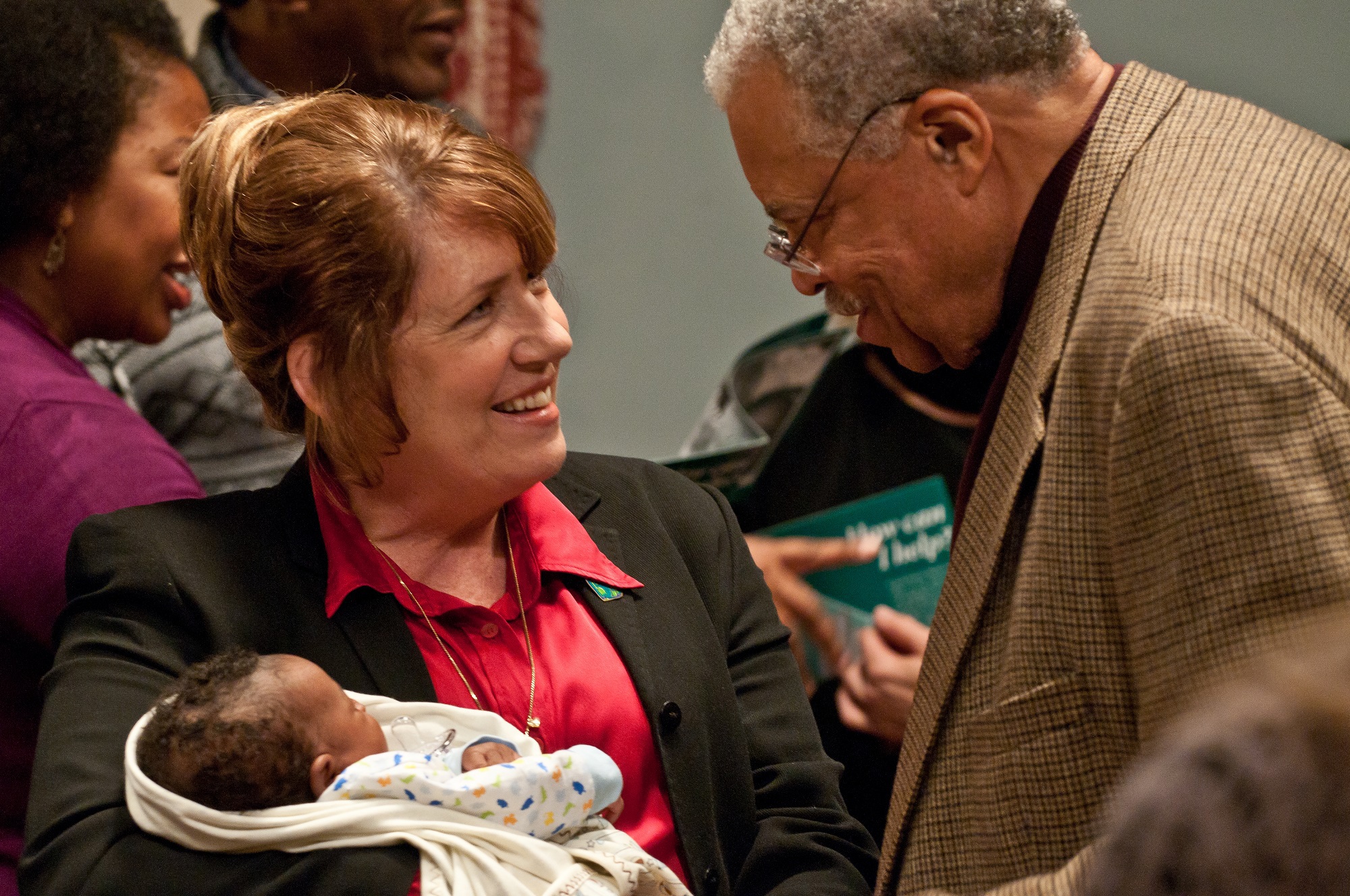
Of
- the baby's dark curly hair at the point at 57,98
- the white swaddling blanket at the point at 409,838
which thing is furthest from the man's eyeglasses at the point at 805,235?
the baby's dark curly hair at the point at 57,98

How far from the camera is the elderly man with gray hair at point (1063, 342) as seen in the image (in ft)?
4.34

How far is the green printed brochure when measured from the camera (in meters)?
2.91

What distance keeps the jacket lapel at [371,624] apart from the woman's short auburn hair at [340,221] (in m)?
0.11

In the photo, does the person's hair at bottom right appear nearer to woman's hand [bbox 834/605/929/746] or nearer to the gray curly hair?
the gray curly hair

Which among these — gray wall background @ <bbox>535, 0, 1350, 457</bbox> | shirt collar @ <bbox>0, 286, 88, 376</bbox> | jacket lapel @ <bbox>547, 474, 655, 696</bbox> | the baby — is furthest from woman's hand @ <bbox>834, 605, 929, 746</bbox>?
gray wall background @ <bbox>535, 0, 1350, 457</bbox>

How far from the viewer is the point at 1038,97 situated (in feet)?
5.74

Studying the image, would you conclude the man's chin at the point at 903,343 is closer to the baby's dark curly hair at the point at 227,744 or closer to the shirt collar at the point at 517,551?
the shirt collar at the point at 517,551

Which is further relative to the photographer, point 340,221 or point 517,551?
point 517,551

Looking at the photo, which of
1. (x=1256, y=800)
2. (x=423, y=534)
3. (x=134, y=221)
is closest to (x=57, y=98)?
(x=134, y=221)

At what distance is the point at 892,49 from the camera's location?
5.77 feet

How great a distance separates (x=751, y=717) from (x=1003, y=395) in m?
0.76

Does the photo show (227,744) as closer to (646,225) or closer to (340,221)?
(340,221)

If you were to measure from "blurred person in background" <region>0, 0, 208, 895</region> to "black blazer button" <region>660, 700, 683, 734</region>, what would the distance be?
93 centimetres

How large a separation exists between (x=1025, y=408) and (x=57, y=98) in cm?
190
